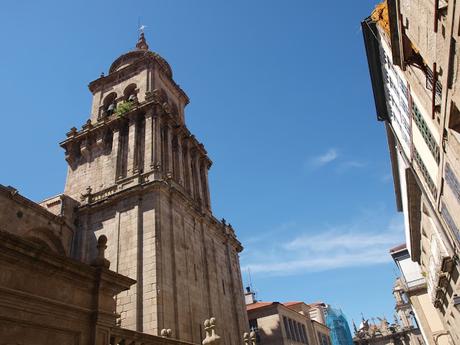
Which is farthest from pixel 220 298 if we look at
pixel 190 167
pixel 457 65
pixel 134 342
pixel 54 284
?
pixel 457 65

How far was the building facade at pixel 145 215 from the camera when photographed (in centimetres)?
1958

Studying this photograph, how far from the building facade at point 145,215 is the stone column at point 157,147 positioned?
3.0 inches

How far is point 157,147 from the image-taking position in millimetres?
26125

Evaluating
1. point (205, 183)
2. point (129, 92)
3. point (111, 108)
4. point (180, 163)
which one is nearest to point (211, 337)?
point (180, 163)

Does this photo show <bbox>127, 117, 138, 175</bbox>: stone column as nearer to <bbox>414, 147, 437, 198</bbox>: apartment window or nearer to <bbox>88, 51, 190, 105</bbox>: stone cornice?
<bbox>88, 51, 190, 105</bbox>: stone cornice

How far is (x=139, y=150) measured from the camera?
87.5ft

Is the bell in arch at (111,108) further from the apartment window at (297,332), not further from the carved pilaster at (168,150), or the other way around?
the apartment window at (297,332)

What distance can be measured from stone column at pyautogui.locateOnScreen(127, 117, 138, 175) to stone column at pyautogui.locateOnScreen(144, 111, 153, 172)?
0.86 m

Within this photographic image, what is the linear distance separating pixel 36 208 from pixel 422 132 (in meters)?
20.4

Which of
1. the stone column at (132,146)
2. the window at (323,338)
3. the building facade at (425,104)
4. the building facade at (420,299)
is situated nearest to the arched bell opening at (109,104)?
the stone column at (132,146)

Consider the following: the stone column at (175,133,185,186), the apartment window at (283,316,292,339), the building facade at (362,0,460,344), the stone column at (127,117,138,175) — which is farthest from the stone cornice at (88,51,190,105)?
the apartment window at (283,316,292,339)

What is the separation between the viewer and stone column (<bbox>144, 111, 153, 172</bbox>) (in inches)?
987

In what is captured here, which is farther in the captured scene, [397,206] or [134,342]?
[397,206]

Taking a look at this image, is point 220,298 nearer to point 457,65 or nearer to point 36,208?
point 36,208
